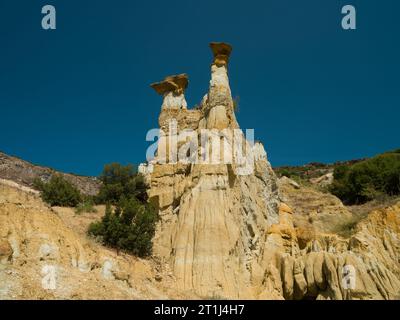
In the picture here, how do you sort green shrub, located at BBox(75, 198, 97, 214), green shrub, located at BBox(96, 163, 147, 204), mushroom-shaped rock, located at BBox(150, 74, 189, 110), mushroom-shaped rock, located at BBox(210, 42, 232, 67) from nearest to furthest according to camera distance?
1. green shrub, located at BBox(75, 198, 97, 214)
2. mushroom-shaped rock, located at BBox(210, 42, 232, 67)
3. green shrub, located at BBox(96, 163, 147, 204)
4. mushroom-shaped rock, located at BBox(150, 74, 189, 110)

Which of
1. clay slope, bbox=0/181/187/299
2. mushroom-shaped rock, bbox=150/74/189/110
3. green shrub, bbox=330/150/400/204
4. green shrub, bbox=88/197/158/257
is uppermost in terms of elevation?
mushroom-shaped rock, bbox=150/74/189/110

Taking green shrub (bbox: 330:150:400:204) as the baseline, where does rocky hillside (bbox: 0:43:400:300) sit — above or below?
below

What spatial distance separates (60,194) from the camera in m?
19.9

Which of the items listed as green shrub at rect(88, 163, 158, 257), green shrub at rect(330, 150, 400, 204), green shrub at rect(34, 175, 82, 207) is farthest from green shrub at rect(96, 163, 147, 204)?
green shrub at rect(330, 150, 400, 204)

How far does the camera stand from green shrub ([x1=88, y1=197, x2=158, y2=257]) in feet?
52.5

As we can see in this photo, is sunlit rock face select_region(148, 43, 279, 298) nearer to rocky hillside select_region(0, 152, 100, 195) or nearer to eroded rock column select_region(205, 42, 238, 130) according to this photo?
eroded rock column select_region(205, 42, 238, 130)

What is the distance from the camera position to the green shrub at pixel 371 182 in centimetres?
3283

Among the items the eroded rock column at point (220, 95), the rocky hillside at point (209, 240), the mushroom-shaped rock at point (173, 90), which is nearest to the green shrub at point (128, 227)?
the rocky hillside at point (209, 240)

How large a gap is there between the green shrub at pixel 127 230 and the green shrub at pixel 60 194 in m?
3.65

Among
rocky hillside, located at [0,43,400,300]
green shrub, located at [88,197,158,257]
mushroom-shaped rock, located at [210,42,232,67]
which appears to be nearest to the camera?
rocky hillside, located at [0,43,400,300]

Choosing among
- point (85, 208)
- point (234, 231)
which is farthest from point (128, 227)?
point (234, 231)

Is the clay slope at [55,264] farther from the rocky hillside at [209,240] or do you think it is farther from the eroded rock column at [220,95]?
the eroded rock column at [220,95]

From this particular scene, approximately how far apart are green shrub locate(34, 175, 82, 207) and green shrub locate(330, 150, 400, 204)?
803 inches
